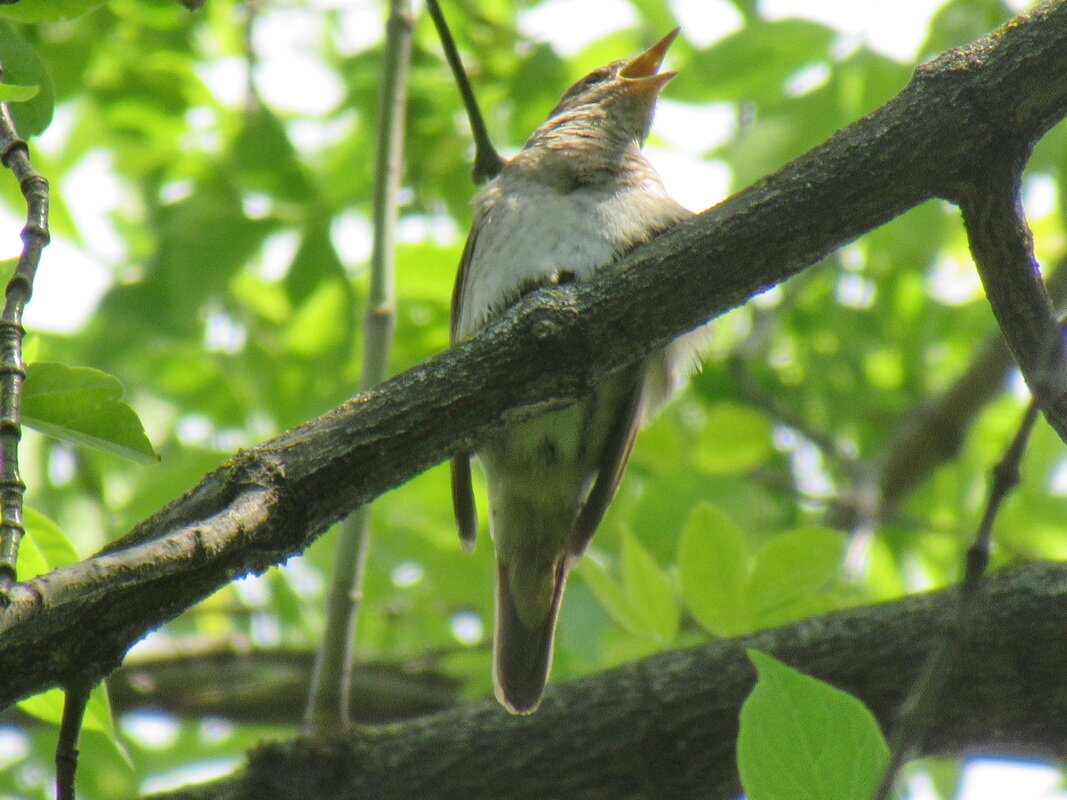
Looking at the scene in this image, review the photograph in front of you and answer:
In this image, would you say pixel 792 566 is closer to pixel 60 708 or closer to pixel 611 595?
pixel 611 595

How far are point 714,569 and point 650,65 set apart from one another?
9.18 feet

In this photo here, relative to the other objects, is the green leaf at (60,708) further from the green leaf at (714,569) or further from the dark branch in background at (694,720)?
the green leaf at (714,569)

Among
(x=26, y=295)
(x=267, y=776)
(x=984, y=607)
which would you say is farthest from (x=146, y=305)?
(x=984, y=607)

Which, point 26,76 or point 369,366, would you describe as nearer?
point 26,76

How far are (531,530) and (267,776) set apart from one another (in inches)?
49.6

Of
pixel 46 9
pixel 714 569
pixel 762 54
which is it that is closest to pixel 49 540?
pixel 46 9

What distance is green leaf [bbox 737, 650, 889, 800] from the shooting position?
6.07 ft

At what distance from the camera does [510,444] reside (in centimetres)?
409

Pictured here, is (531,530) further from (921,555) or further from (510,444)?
(921,555)

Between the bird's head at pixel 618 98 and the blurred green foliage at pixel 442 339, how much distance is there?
0.09m

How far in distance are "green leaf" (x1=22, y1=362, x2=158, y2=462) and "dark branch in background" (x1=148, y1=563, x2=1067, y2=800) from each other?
5.72 ft

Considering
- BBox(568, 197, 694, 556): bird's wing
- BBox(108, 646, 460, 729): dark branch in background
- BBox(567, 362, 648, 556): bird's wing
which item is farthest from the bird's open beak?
BBox(108, 646, 460, 729): dark branch in background

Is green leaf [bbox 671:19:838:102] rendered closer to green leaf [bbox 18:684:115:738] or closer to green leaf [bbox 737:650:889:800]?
green leaf [bbox 737:650:889:800]

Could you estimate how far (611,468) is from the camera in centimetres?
409
